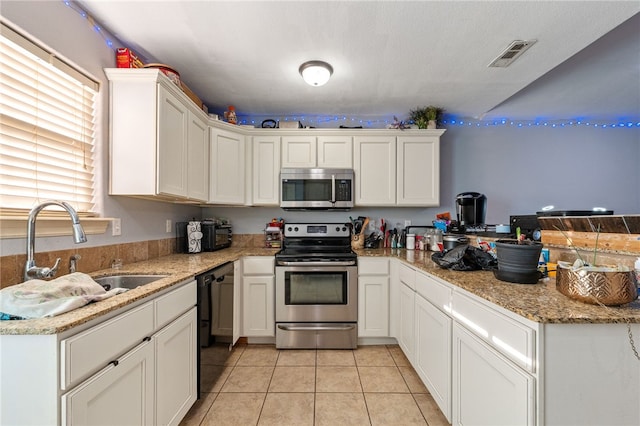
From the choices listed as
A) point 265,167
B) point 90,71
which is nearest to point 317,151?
point 265,167

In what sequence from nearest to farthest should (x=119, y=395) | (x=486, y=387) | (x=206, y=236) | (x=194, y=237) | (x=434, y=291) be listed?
(x=119, y=395) → (x=486, y=387) → (x=434, y=291) → (x=194, y=237) → (x=206, y=236)

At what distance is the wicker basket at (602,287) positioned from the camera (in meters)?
0.92

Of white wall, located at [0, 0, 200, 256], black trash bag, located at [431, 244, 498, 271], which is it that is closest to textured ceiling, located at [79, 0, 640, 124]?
white wall, located at [0, 0, 200, 256]

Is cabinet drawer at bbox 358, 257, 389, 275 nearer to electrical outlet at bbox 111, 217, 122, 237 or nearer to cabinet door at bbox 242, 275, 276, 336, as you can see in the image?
cabinet door at bbox 242, 275, 276, 336

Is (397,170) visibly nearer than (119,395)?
No

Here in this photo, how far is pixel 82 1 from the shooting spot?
59.9 inches

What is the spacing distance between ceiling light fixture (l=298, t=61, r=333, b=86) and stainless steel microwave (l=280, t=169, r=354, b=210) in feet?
3.07

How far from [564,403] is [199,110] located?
278 centimetres

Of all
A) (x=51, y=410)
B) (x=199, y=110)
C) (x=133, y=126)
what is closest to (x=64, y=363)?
(x=51, y=410)

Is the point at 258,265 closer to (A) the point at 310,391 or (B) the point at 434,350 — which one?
(A) the point at 310,391

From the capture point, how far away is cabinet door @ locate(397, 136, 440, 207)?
2896 mm

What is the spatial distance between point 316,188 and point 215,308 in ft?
4.90

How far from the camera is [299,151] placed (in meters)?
2.90

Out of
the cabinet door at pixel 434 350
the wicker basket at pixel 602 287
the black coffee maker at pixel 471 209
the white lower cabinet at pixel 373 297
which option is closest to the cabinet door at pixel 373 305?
the white lower cabinet at pixel 373 297
